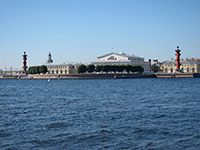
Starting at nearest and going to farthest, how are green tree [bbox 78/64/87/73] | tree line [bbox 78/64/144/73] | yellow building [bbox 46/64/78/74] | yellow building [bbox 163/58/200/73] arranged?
1. green tree [bbox 78/64/87/73]
2. tree line [bbox 78/64/144/73]
3. yellow building [bbox 163/58/200/73]
4. yellow building [bbox 46/64/78/74]

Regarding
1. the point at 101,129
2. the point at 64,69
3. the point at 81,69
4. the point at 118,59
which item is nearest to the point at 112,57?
the point at 118,59

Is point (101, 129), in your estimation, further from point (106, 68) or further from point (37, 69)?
point (37, 69)

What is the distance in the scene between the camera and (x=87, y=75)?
66.7 metres

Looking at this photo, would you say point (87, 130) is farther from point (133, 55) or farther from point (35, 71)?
point (133, 55)

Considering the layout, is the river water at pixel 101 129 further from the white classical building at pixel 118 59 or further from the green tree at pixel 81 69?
the white classical building at pixel 118 59

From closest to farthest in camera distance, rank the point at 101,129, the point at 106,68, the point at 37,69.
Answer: the point at 101,129
the point at 106,68
the point at 37,69

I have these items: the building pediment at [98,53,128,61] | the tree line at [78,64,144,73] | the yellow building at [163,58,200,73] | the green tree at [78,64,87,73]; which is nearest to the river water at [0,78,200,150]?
the green tree at [78,64,87,73]

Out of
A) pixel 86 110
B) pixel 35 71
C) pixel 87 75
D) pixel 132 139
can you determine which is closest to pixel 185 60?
pixel 87 75

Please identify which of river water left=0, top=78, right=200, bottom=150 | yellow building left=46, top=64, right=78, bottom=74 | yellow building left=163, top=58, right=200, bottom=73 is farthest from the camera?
yellow building left=46, top=64, right=78, bottom=74

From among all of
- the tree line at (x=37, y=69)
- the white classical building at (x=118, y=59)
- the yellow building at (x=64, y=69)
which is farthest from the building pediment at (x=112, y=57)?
the tree line at (x=37, y=69)

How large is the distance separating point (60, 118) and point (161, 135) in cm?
449

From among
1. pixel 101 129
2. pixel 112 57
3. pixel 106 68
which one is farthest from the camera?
pixel 112 57

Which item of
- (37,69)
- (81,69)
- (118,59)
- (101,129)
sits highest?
(118,59)

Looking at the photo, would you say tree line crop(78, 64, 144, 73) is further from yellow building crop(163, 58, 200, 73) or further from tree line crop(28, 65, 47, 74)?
yellow building crop(163, 58, 200, 73)
